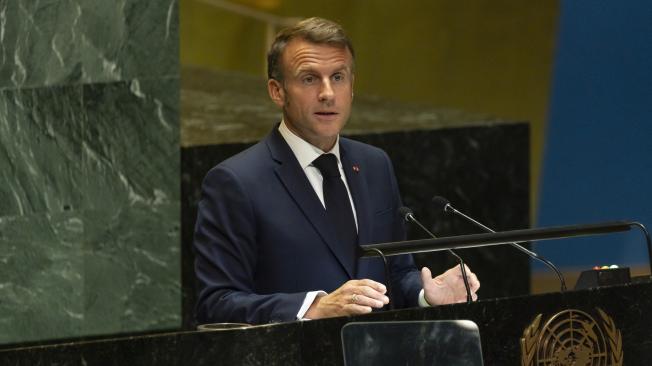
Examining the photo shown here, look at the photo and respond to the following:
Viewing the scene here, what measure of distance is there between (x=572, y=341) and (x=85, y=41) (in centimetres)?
274

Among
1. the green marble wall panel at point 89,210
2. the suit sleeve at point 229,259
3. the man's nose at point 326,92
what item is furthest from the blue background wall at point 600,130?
the suit sleeve at point 229,259

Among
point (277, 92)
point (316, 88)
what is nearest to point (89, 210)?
point (277, 92)

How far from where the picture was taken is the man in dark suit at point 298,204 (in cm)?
427

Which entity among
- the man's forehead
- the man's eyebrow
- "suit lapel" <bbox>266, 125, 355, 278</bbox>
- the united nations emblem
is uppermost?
the man's forehead

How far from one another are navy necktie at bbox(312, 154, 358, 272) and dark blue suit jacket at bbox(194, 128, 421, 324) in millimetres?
23

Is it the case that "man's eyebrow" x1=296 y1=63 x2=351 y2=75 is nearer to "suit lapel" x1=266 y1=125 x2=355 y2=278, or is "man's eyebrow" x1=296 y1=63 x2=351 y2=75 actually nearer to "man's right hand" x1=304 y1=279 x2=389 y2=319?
"suit lapel" x1=266 y1=125 x2=355 y2=278

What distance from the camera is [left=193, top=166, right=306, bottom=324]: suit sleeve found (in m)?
4.08

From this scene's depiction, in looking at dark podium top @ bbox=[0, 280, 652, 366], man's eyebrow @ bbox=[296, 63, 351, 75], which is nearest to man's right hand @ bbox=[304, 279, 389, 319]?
dark podium top @ bbox=[0, 280, 652, 366]

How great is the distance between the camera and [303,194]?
4.38m

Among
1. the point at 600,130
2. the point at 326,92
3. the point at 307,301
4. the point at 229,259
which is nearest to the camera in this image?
the point at 307,301

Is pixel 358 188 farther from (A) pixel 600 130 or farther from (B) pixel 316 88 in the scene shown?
(A) pixel 600 130

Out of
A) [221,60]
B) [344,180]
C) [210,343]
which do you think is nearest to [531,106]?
[221,60]

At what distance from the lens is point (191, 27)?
34.9 ft

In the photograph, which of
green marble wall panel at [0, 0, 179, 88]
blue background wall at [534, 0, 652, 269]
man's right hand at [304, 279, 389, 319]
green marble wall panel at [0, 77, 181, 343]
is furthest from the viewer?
blue background wall at [534, 0, 652, 269]
